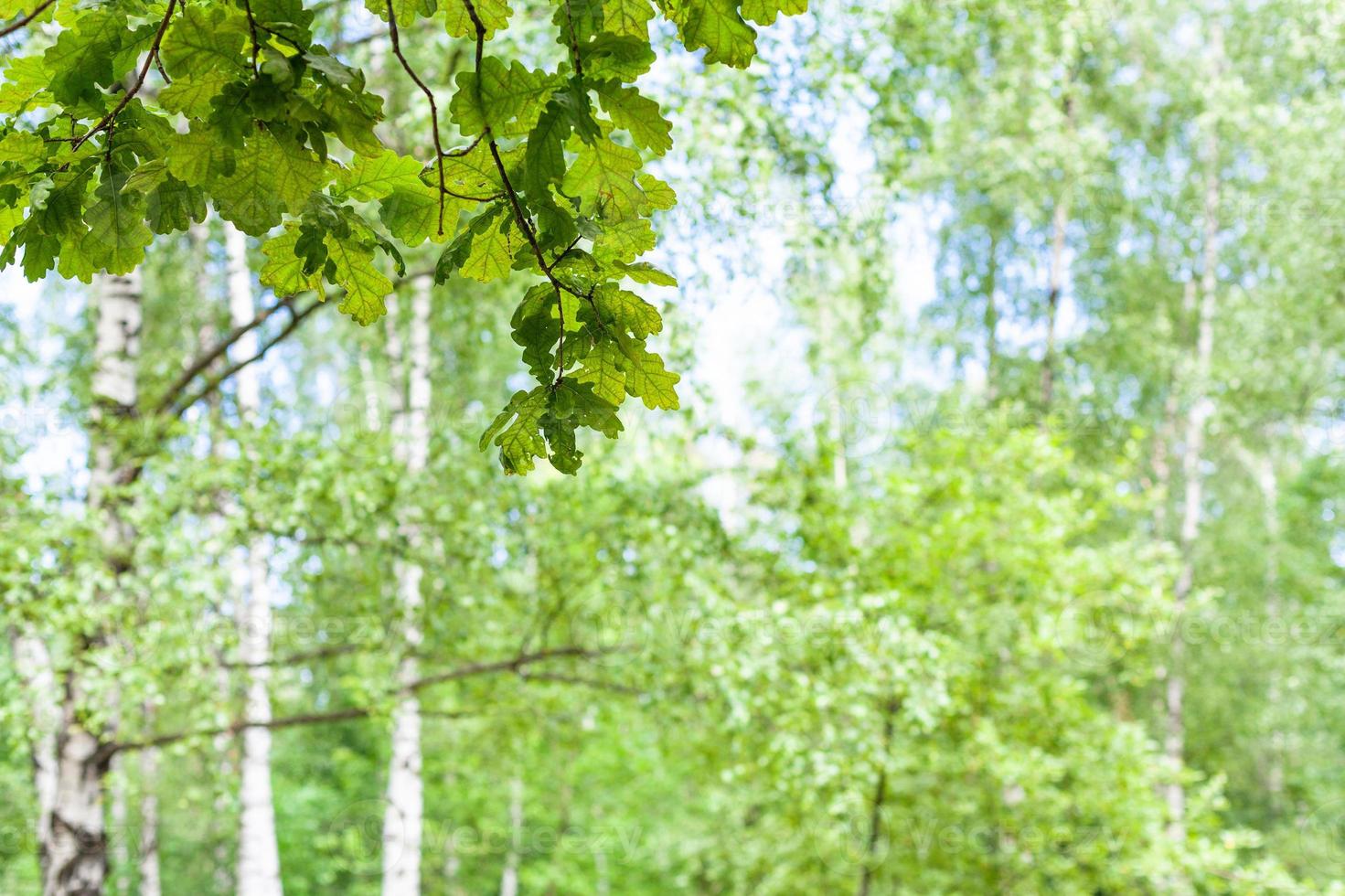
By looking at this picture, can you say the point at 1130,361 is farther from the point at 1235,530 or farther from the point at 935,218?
the point at 1235,530

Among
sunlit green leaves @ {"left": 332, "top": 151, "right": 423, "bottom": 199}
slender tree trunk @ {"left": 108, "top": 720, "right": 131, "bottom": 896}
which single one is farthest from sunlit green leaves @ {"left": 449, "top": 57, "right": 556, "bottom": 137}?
slender tree trunk @ {"left": 108, "top": 720, "right": 131, "bottom": 896}

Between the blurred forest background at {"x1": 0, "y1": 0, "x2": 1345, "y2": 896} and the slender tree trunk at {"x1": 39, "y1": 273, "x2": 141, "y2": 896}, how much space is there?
0.10 m

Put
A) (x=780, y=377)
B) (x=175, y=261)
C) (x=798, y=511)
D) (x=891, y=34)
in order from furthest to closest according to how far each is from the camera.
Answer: (x=780, y=377) < (x=175, y=261) < (x=798, y=511) < (x=891, y=34)

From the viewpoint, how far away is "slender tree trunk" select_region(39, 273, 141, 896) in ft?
15.2

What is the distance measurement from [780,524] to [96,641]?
345cm

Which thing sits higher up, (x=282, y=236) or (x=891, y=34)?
(x=891, y=34)

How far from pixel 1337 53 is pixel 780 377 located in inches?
387

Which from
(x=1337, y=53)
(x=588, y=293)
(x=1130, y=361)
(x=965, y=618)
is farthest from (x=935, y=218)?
(x=588, y=293)

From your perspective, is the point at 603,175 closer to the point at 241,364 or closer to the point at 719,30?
the point at 719,30

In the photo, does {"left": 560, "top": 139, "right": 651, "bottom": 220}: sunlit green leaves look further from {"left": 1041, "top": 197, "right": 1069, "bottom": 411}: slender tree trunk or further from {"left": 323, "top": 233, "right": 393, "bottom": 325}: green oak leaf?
{"left": 1041, "top": 197, "right": 1069, "bottom": 411}: slender tree trunk

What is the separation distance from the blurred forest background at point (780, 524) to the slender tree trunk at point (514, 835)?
0.09 meters

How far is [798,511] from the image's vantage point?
19.6 feet

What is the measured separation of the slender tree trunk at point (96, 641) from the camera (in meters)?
4.62

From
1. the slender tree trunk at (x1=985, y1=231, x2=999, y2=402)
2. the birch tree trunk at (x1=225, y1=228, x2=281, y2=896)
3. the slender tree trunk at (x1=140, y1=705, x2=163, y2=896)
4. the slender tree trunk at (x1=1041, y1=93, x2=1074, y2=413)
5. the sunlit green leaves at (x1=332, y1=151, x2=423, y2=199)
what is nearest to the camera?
the sunlit green leaves at (x1=332, y1=151, x2=423, y2=199)
